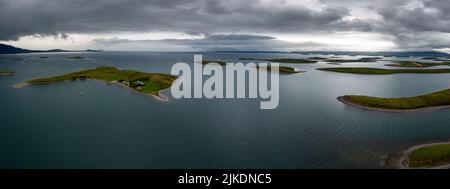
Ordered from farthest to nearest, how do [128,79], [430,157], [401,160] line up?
[128,79], [401,160], [430,157]

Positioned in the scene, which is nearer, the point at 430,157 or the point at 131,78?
the point at 430,157

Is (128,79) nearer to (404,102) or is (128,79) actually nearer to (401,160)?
(404,102)

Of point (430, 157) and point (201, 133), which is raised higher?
point (201, 133)

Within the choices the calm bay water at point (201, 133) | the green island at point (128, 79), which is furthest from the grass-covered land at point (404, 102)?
the green island at point (128, 79)

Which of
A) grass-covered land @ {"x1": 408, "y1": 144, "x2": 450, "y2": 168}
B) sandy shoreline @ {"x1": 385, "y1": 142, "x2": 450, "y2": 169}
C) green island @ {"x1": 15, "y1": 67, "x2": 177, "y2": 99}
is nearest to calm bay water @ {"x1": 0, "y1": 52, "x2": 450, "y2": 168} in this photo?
sandy shoreline @ {"x1": 385, "y1": 142, "x2": 450, "y2": 169}

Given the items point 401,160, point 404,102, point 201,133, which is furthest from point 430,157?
point 404,102

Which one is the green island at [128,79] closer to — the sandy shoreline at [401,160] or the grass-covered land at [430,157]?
the sandy shoreline at [401,160]
